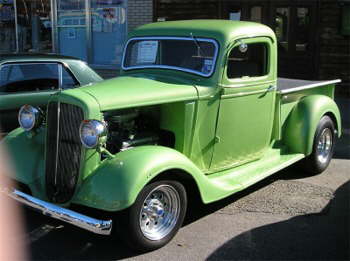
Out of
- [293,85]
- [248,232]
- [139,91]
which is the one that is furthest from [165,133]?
[293,85]

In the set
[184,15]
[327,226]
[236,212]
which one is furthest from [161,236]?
[184,15]

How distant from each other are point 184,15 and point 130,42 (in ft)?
21.3

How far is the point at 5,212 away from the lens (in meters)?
4.57

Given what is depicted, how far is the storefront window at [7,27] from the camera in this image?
13.5 m

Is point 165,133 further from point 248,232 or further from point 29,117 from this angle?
point 29,117

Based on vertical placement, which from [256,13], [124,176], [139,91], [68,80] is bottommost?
[124,176]

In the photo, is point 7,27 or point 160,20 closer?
point 160,20

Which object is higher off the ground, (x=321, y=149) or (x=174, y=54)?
(x=174, y=54)

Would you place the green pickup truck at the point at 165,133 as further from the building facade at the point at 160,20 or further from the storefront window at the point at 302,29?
the storefront window at the point at 302,29

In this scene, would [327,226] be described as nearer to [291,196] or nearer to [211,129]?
[291,196]

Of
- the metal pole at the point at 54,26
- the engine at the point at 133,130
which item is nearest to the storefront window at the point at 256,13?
the metal pole at the point at 54,26

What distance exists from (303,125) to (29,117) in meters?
3.05

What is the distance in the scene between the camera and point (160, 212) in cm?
392

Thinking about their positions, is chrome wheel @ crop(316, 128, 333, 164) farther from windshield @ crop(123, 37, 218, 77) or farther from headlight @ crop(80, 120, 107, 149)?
headlight @ crop(80, 120, 107, 149)
